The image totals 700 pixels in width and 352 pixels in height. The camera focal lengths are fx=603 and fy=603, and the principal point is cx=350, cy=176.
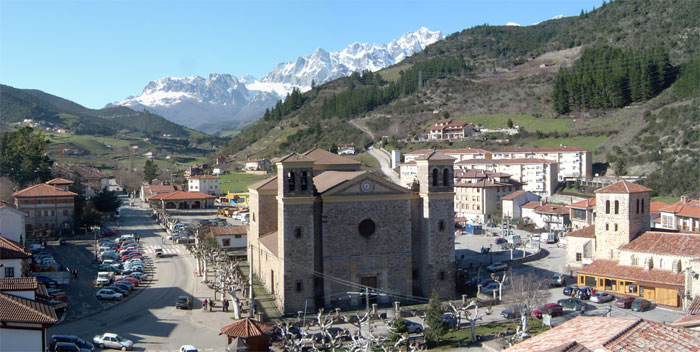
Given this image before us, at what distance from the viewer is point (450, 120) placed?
10806 cm

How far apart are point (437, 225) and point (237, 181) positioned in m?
71.6

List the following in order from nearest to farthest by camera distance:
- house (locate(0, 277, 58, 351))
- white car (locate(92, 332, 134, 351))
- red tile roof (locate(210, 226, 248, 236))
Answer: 1. house (locate(0, 277, 58, 351))
2. white car (locate(92, 332, 134, 351))
3. red tile roof (locate(210, 226, 248, 236))

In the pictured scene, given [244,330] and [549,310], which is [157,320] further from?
[549,310]

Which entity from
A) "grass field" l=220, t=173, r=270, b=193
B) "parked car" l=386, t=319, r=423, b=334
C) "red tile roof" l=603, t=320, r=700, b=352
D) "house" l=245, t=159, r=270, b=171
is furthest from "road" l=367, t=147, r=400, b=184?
"red tile roof" l=603, t=320, r=700, b=352

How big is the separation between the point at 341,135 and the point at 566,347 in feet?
349

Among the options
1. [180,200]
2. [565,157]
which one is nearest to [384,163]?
[565,157]

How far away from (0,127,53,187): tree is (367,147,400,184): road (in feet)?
143

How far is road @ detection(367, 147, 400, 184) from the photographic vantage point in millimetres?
86238

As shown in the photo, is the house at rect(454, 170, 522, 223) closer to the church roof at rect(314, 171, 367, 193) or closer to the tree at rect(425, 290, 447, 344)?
the church roof at rect(314, 171, 367, 193)

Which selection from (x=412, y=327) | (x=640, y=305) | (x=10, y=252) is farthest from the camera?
(x=640, y=305)

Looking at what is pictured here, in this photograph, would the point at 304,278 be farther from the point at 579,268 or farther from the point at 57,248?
the point at 57,248

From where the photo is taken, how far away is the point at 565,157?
258 feet

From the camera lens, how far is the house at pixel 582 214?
53312mm

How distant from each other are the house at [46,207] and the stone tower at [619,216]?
1799 inches
